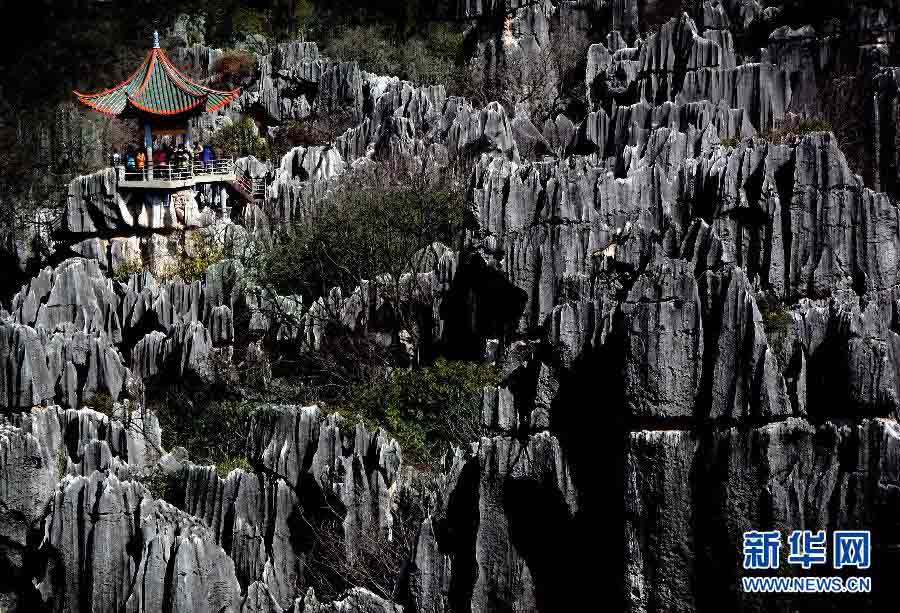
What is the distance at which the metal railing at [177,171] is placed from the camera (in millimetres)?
35656

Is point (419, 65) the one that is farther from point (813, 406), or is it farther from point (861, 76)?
point (813, 406)

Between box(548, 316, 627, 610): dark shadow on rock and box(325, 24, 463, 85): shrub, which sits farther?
box(325, 24, 463, 85): shrub

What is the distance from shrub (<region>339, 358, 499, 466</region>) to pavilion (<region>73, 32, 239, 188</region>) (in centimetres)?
1274

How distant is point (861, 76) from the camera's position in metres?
31.9

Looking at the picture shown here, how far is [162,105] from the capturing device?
36.4m

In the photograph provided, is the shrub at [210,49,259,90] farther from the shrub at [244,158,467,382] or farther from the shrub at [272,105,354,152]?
the shrub at [244,158,467,382]

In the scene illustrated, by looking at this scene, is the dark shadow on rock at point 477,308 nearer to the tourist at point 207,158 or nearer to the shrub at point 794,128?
the shrub at point 794,128

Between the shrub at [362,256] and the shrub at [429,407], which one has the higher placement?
the shrub at [362,256]

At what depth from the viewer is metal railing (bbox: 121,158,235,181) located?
117ft

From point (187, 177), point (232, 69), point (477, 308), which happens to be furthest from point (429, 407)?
point (232, 69)

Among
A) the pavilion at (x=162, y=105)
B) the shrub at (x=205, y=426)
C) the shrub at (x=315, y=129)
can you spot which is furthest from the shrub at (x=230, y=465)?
the shrub at (x=315, y=129)

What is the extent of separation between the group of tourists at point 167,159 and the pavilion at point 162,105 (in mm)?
84

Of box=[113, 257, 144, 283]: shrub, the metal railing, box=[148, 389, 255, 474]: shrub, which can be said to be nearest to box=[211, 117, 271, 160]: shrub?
the metal railing

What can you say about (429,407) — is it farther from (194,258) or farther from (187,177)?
(187,177)
